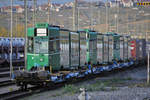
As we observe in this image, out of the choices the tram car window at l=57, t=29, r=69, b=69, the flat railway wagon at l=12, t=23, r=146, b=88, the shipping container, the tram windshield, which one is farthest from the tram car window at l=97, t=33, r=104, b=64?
the tram windshield

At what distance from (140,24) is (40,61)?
80270 millimetres

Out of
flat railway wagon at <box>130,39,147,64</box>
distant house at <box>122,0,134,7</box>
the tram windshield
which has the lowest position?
flat railway wagon at <box>130,39,147,64</box>

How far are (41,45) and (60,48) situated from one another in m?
1.62

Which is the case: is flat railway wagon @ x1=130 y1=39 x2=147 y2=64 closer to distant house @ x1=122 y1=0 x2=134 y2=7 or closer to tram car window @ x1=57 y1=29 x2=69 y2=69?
tram car window @ x1=57 y1=29 x2=69 y2=69

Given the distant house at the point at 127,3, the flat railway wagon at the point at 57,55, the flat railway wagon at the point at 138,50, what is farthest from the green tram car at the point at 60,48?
the distant house at the point at 127,3

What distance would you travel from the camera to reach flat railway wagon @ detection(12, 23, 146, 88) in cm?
2003

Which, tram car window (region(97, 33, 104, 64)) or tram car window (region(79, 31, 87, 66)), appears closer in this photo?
tram car window (region(79, 31, 87, 66))

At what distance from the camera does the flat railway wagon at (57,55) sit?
65.7 ft

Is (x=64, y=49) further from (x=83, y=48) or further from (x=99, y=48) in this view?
(x=99, y=48)

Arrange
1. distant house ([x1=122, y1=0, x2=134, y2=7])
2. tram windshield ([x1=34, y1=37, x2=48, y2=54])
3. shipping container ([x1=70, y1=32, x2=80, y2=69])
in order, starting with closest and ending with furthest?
1. tram windshield ([x1=34, y1=37, x2=48, y2=54])
2. shipping container ([x1=70, y1=32, x2=80, y2=69])
3. distant house ([x1=122, y1=0, x2=134, y2=7])

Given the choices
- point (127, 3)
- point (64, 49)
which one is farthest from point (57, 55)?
point (127, 3)

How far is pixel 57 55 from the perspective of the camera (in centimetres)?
2161

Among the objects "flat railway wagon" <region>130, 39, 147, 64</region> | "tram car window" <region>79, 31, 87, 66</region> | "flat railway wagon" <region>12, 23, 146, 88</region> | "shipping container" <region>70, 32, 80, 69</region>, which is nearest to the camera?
"flat railway wagon" <region>12, 23, 146, 88</region>

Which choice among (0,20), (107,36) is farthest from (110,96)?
(0,20)
